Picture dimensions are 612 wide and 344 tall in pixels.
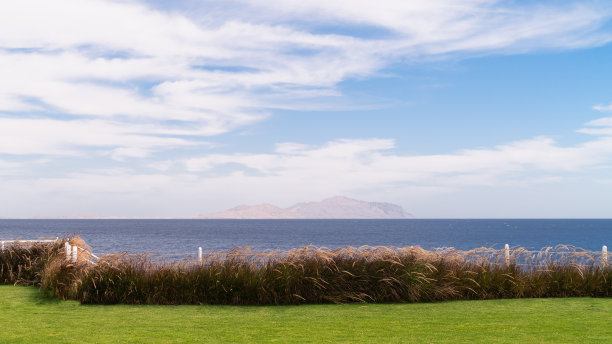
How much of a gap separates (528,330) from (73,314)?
674 cm

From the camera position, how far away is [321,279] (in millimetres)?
9469

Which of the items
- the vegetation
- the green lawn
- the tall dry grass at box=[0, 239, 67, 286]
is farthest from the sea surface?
the green lawn

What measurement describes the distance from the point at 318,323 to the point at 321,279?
1.84m

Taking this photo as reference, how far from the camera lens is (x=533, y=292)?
9.91m

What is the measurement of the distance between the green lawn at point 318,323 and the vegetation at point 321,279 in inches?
13.6

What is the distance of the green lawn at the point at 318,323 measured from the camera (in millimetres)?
6676

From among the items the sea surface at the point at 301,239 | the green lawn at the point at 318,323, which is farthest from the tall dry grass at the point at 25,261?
the sea surface at the point at 301,239

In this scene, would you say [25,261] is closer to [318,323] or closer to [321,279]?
[321,279]

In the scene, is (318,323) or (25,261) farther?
(25,261)

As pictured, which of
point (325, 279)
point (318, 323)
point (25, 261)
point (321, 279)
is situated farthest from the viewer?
point (25, 261)

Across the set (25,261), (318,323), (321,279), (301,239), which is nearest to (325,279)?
(321,279)

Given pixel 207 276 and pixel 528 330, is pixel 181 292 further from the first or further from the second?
pixel 528 330

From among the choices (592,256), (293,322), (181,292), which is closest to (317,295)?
(293,322)

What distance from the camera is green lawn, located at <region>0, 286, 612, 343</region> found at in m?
6.68
